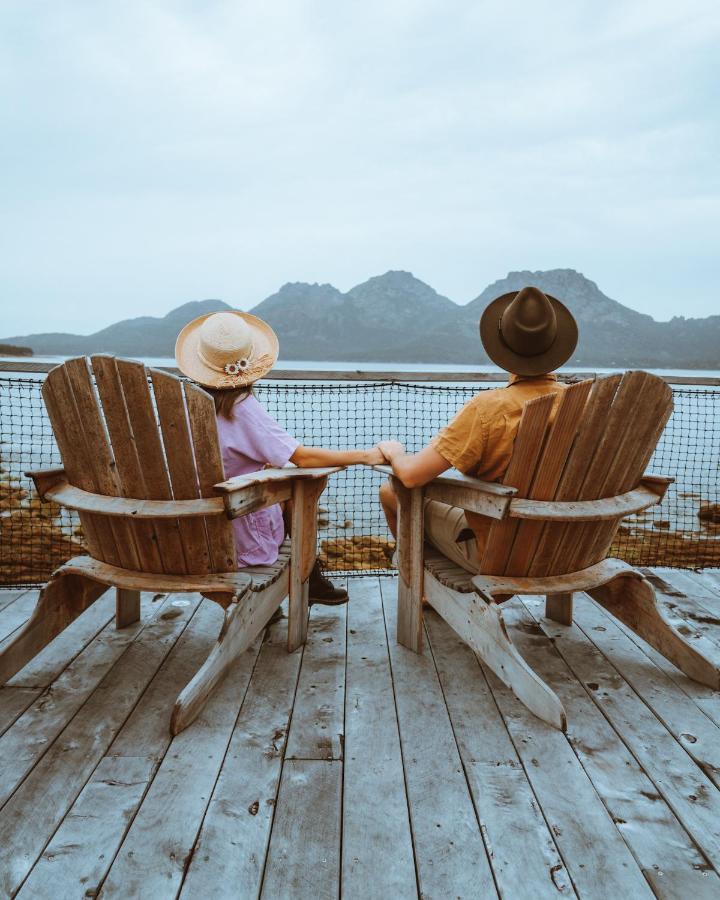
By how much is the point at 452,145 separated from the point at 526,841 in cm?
7538

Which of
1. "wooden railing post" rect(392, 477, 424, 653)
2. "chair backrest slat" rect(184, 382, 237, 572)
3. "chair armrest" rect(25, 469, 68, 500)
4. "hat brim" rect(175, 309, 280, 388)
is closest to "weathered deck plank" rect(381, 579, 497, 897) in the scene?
"wooden railing post" rect(392, 477, 424, 653)

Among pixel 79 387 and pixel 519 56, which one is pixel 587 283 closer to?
pixel 519 56

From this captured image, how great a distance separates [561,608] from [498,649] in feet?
2.86

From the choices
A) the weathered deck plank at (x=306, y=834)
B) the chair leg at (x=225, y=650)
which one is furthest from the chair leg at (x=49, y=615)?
the weathered deck plank at (x=306, y=834)

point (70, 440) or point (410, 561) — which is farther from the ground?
point (70, 440)

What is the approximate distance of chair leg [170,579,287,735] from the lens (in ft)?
6.43

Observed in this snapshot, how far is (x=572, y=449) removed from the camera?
2057mm

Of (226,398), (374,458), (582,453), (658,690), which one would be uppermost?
(226,398)

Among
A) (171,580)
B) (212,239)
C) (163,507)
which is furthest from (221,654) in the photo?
(212,239)

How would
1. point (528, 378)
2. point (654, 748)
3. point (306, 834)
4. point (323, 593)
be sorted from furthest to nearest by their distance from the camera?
point (323, 593), point (528, 378), point (654, 748), point (306, 834)

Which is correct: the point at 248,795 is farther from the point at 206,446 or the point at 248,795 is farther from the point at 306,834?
the point at 206,446

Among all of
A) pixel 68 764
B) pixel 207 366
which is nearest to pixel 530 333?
pixel 207 366

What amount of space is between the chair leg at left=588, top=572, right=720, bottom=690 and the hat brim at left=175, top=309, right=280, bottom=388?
5.25 ft

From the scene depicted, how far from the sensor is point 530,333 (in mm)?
2133
